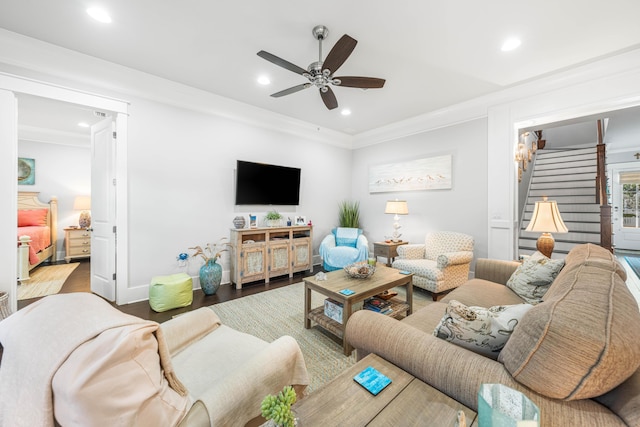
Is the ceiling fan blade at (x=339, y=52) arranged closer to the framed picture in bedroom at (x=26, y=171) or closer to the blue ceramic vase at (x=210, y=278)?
the blue ceramic vase at (x=210, y=278)

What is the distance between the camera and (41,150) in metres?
5.09

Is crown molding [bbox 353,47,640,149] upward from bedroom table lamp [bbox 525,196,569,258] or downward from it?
upward

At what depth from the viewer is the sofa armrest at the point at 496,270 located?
2.59m

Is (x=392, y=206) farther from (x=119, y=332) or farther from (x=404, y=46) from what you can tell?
(x=119, y=332)

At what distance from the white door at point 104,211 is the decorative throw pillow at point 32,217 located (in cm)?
275

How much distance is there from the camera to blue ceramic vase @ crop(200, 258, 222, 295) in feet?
11.1

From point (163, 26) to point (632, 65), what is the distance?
4.63 meters

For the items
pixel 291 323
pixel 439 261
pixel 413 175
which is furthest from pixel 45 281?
pixel 413 175

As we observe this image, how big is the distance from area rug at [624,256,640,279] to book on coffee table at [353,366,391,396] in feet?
19.6

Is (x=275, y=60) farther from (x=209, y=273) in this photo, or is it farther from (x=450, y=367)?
(x=209, y=273)

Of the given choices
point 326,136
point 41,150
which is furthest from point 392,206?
point 41,150

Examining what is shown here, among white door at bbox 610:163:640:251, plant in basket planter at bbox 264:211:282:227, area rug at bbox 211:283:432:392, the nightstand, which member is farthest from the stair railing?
the nightstand

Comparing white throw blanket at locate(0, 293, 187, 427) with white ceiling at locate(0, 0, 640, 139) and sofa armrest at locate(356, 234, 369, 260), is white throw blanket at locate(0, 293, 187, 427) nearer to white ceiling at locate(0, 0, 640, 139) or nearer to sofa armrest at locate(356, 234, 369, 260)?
white ceiling at locate(0, 0, 640, 139)

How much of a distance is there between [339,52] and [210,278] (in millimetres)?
2978
